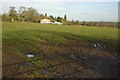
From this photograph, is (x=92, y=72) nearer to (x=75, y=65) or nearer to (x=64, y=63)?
(x=75, y=65)

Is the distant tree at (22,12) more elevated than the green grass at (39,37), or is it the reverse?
the distant tree at (22,12)

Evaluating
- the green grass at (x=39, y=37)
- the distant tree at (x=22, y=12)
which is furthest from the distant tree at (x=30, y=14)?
the green grass at (x=39, y=37)

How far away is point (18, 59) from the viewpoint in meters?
5.25

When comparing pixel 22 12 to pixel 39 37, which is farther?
pixel 22 12

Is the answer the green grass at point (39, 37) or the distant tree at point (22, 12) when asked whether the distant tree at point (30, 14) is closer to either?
the distant tree at point (22, 12)

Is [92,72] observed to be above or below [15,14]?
below

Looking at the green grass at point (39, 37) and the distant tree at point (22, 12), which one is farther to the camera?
the distant tree at point (22, 12)

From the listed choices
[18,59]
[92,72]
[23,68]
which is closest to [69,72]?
[92,72]

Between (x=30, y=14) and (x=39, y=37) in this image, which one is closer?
(x=39, y=37)

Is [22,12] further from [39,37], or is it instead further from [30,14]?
[39,37]

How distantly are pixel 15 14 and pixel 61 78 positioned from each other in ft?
221

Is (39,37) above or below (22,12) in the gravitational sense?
below

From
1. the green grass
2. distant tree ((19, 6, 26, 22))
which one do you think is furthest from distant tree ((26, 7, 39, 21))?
the green grass

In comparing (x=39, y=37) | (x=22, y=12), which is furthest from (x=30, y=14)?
(x=39, y=37)
